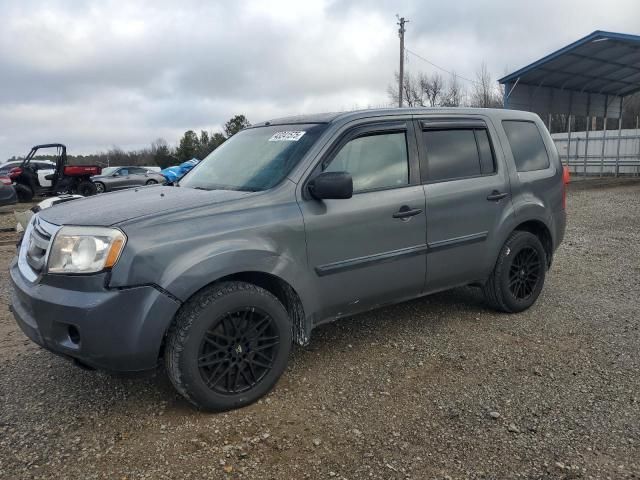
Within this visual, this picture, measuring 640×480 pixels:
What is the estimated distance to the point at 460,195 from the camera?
4074 mm

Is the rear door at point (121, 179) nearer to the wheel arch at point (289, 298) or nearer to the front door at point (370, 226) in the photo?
the front door at point (370, 226)

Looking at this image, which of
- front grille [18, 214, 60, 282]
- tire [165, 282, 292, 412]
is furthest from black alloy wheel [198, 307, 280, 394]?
front grille [18, 214, 60, 282]

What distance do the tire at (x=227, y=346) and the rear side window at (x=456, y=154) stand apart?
1673 mm

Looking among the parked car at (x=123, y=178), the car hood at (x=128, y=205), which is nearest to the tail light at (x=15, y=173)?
the parked car at (x=123, y=178)

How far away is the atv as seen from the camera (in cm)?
1748

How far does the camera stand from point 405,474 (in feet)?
8.23

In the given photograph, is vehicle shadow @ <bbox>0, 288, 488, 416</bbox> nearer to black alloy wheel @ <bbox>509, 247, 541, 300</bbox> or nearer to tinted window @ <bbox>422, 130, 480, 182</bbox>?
black alloy wheel @ <bbox>509, 247, 541, 300</bbox>

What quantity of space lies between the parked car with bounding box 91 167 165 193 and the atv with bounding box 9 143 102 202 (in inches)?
79.2

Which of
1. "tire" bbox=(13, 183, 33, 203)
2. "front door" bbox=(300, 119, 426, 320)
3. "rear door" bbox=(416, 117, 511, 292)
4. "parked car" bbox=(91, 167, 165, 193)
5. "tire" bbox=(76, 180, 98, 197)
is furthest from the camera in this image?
"parked car" bbox=(91, 167, 165, 193)

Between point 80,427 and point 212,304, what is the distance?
1039 millimetres

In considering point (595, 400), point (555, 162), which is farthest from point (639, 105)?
point (595, 400)

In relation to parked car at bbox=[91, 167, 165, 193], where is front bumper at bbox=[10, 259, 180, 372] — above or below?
above

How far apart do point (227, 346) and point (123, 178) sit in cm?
2150

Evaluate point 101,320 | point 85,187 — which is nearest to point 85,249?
point 101,320
